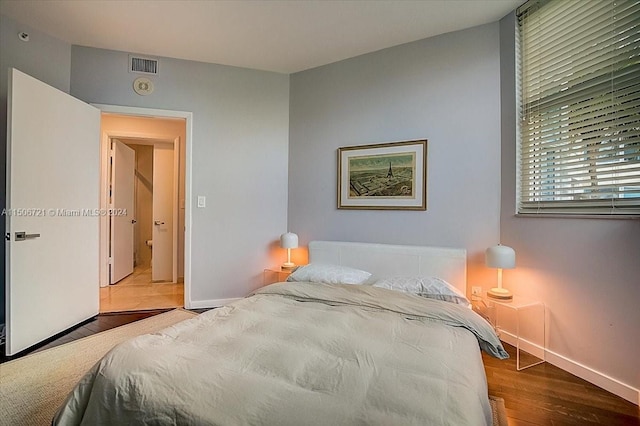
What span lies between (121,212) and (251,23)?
3.50 metres

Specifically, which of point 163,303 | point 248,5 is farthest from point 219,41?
point 163,303

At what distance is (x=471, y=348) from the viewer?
1.43m

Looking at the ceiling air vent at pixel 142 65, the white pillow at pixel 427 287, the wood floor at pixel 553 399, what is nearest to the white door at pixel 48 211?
the ceiling air vent at pixel 142 65

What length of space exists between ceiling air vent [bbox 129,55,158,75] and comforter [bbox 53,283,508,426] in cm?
281

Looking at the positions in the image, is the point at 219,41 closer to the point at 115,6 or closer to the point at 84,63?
the point at 115,6

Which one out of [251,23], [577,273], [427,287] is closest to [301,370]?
[427,287]

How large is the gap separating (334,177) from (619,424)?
2.68m

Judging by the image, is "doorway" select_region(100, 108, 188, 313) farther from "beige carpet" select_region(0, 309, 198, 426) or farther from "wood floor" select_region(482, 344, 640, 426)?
"wood floor" select_region(482, 344, 640, 426)

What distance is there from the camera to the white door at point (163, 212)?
4.62 meters

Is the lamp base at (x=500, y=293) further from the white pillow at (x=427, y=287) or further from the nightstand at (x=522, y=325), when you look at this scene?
the white pillow at (x=427, y=287)

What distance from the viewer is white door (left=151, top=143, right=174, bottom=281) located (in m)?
4.62

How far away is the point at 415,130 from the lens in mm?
2875

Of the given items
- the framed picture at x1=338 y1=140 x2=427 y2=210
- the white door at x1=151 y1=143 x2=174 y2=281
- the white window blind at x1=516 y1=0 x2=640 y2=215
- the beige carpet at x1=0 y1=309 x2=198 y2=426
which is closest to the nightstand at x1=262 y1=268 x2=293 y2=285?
the framed picture at x1=338 y1=140 x2=427 y2=210

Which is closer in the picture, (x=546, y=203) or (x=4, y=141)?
(x=546, y=203)
